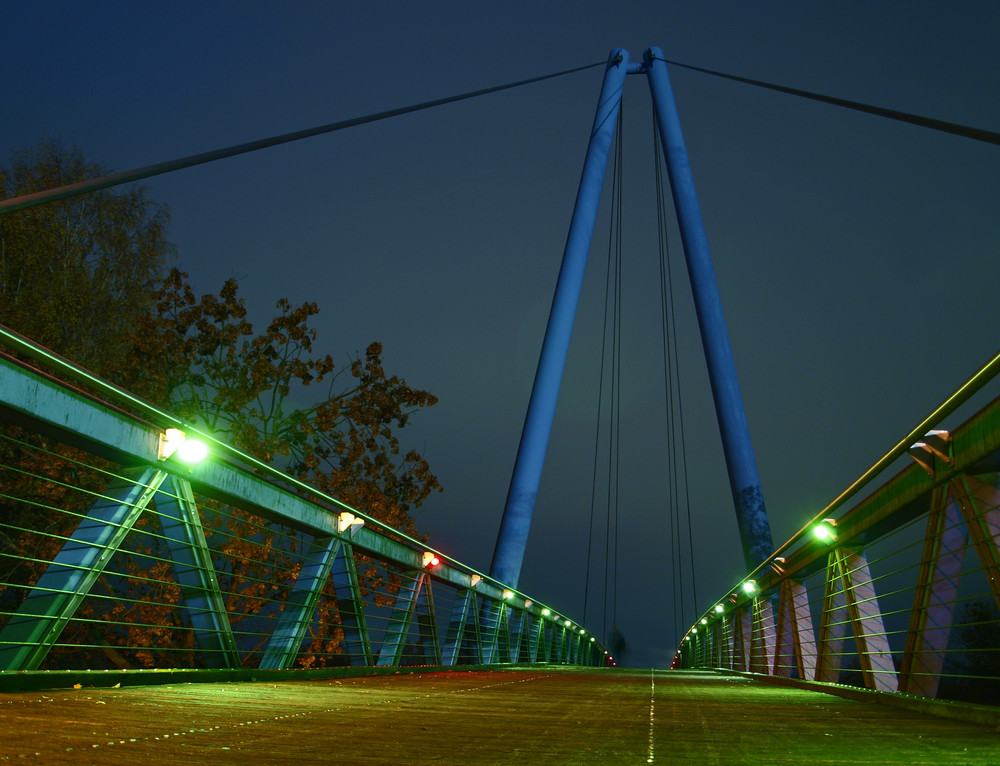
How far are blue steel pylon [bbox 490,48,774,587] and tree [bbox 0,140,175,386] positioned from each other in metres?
6.46

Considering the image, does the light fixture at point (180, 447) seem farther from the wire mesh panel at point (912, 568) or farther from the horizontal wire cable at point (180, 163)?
A: the wire mesh panel at point (912, 568)

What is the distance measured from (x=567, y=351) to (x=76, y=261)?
320 inches

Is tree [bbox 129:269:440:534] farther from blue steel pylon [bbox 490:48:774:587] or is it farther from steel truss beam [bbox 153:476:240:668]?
steel truss beam [bbox 153:476:240:668]

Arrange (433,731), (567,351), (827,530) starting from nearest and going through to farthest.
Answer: (433,731)
(827,530)
(567,351)

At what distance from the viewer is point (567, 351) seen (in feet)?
47.7

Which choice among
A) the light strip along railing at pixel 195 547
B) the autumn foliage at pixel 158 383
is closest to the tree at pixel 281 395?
the autumn foliage at pixel 158 383

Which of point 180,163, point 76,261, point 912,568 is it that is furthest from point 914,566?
point 76,261

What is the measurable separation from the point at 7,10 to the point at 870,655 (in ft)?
41.6

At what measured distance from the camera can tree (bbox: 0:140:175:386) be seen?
11.9 metres

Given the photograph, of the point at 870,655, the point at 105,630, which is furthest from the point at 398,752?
the point at 105,630

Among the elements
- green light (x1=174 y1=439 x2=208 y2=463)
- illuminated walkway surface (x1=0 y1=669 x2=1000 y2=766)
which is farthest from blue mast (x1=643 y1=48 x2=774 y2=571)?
green light (x1=174 y1=439 x2=208 y2=463)

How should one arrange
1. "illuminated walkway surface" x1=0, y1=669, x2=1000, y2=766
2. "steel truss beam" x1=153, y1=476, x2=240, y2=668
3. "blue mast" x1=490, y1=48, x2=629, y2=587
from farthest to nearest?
"blue mast" x1=490, y1=48, x2=629, y2=587, "steel truss beam" x1=153, y1=476, x2=240, y2=668, "illuminated walkway surface" x1=0, y1=669, x2=1000, y2=766

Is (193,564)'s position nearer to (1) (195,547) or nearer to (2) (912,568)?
(1) (195,547)

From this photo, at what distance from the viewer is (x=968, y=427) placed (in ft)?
9.37
